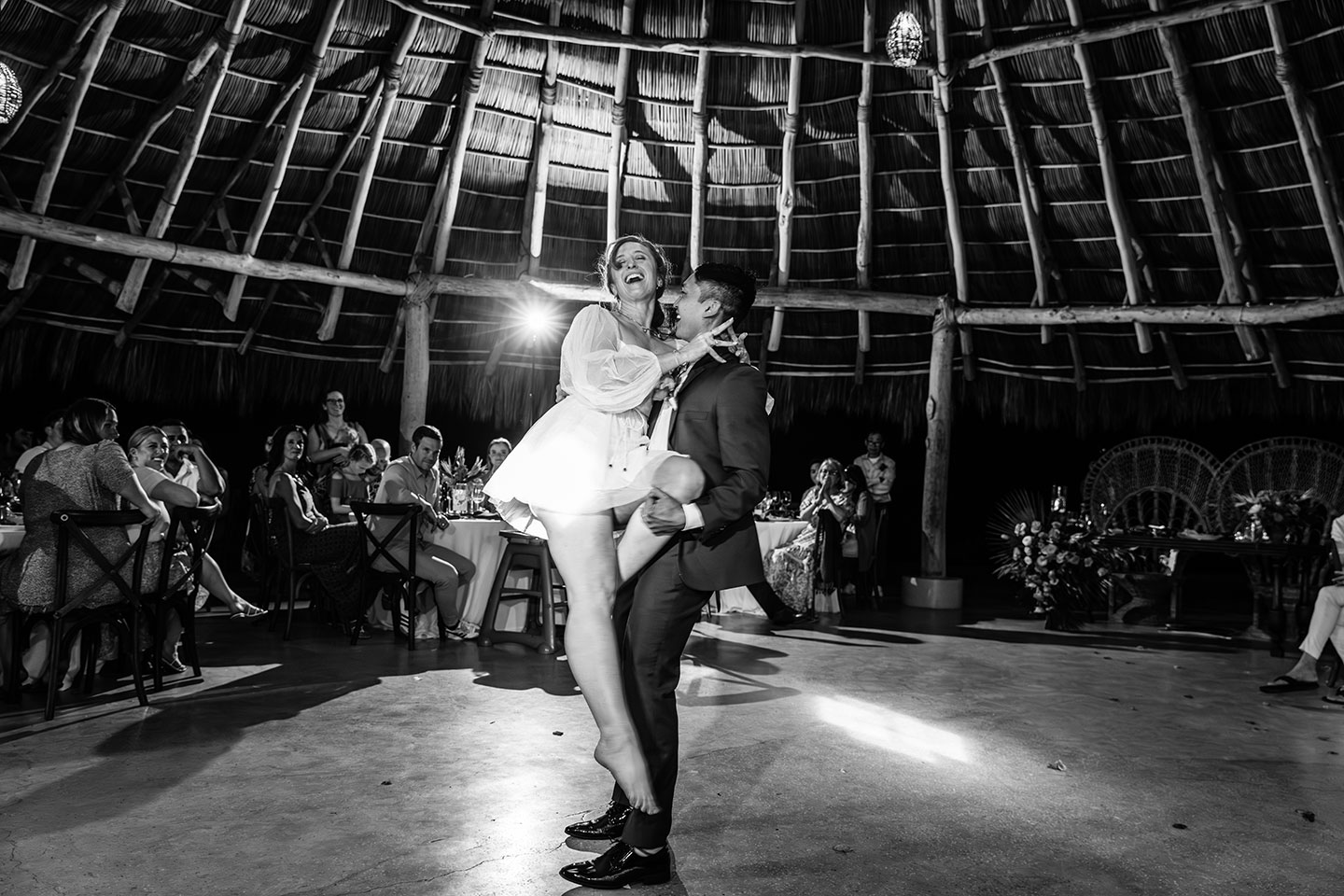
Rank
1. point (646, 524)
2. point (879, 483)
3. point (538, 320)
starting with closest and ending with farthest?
point (646, 524) → point (879, 483) → point (538, 320)

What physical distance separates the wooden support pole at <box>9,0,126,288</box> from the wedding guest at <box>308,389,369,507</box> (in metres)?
2.46

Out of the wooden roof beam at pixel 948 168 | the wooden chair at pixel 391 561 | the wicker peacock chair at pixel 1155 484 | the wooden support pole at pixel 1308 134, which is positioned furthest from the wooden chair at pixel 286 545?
the wooden support pole at pixel 1308 134

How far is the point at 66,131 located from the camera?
750cm

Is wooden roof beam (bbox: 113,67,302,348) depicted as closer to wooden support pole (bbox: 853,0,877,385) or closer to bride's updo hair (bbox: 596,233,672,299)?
wooden support pole (bbox: 853,0,877,385)

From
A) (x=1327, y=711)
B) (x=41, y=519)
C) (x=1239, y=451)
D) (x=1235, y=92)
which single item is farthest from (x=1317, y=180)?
(x=41, y=519)

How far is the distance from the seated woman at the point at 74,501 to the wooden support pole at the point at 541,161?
563 centimetres

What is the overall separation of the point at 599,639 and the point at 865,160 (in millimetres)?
7795

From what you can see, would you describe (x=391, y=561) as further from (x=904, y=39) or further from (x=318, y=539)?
(x=904, y=39)

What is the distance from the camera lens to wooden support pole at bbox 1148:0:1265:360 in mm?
7902

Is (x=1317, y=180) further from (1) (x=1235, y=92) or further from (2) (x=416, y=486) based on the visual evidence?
(2) (x=416, y=486)

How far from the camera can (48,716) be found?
13.2 ft

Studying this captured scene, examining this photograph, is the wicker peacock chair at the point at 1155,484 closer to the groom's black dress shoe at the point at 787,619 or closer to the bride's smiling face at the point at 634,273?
the groom's black dress shoe at the point at 787,619

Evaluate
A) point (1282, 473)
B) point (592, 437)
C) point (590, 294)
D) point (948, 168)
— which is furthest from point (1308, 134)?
point (592, 437)

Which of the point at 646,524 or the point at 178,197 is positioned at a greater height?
the point at 178,197
